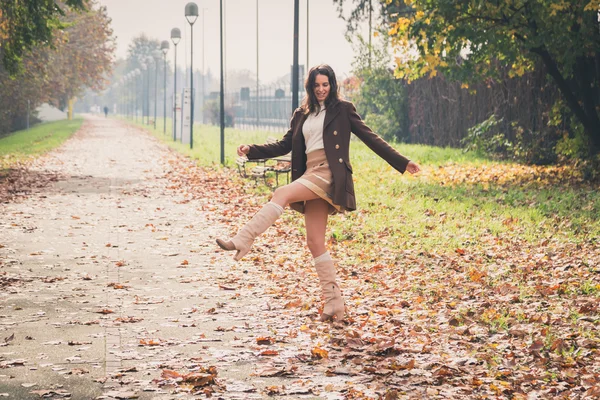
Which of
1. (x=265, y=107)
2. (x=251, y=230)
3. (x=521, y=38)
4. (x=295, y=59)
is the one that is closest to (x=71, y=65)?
(x=265, y=107)

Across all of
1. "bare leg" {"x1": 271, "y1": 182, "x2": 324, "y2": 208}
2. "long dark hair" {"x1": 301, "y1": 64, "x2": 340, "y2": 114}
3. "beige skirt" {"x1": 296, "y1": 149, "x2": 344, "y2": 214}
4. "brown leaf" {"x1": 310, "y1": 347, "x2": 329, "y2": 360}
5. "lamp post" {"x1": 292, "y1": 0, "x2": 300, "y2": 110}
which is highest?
"lamp post" {"x1": 292, "y1": 0, "x2": 300, "y2": 110}

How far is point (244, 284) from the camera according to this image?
29.9 ft

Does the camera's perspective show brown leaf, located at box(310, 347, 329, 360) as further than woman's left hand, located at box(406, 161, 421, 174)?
No

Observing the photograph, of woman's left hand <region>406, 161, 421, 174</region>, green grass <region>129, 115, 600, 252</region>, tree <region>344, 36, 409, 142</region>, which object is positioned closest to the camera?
woman's left hand <region>406, 161, 421, 174</region>

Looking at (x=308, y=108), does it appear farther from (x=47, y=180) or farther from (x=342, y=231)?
(x=47, y=180)

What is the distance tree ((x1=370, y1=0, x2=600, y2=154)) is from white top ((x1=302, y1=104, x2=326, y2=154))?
10.2 m

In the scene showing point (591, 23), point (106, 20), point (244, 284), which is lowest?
point (244, 284)

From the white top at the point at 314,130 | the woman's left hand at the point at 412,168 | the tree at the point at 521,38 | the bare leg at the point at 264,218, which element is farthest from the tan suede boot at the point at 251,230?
the tree at the point at 521,38

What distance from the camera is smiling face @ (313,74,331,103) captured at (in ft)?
22.1

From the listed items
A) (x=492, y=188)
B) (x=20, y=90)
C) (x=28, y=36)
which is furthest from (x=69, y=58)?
(x=492, y=188)

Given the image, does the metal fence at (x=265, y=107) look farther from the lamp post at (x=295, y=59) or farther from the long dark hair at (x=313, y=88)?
the long dark hair at (x=313, y=88)

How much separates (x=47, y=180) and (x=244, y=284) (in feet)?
45.0

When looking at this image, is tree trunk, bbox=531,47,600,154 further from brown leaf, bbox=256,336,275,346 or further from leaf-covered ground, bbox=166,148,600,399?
brown leaf, bbox=256,336,275,346

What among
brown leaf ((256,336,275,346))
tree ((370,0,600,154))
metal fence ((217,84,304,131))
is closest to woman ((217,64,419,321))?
brown leaf ((256,336,275,346))
